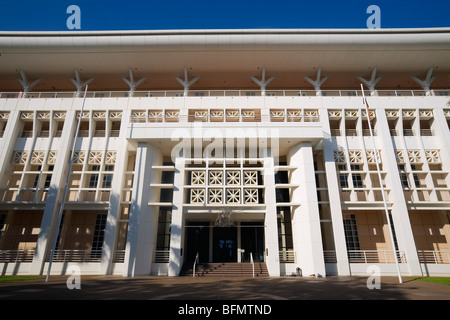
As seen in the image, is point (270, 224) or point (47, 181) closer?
point (270, 224)

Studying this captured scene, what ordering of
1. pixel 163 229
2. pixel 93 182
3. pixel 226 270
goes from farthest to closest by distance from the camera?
pixel 93 182, pixel 163 229, pixel 226 270

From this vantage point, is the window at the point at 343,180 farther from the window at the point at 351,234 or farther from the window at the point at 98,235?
the window at the point at 98,235

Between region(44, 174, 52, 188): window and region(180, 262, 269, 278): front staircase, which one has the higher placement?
region(44, 174, 52, 188): window

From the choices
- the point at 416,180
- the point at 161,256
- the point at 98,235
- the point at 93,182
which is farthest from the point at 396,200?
the point at 93,182

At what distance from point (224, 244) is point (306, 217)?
24.2 ft

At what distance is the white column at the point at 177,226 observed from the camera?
1680 cm

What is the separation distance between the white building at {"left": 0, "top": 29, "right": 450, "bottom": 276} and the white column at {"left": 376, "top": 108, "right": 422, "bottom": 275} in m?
0.10

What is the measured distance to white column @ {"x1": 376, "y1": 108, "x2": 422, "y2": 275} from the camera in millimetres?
17395

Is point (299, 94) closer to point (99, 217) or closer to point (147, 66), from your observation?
point (147, 66)

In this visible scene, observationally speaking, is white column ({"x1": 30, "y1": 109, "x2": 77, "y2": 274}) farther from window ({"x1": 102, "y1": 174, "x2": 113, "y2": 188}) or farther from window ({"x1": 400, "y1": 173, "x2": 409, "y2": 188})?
window ({"x1": 400, "y1": 173, "x2": 409, "y2": 188})

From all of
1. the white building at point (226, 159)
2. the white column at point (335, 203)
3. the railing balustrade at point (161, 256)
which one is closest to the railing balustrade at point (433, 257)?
the white building at point (226, 159)

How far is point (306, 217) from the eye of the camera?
1744cm

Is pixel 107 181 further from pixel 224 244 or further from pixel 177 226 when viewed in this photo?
pixel 224 244

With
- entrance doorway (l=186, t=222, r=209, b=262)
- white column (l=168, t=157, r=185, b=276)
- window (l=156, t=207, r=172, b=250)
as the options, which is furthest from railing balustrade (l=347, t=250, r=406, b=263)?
window (l=156, t=207, r=172, b=250)
